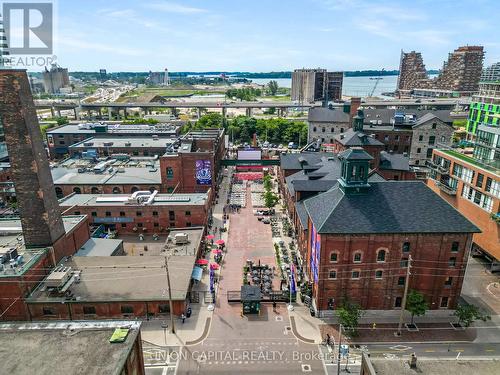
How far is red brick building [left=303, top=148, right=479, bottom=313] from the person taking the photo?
44531mm

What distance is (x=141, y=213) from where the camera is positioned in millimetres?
71188

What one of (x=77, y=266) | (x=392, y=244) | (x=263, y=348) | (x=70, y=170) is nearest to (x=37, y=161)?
(x=77, y=266)

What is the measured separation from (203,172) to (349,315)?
2076 inches

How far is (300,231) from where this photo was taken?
62.6 m

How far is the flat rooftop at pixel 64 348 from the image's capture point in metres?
25.4

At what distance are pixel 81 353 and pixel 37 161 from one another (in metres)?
29.0

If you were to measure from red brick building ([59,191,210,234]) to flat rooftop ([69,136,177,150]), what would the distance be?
4676 centimetres

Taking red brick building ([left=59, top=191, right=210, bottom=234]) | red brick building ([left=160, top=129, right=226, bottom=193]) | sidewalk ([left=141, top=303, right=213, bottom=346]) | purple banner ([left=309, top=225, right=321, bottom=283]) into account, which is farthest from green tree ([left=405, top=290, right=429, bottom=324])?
red brick building ([left=160, top=129, right=226, bottom=193])

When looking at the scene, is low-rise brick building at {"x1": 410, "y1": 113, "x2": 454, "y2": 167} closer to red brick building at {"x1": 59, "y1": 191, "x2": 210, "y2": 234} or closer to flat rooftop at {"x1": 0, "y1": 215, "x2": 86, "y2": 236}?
red brick building at {"x1": 59, "y1": 191, "x2": 210, "y2": 234}

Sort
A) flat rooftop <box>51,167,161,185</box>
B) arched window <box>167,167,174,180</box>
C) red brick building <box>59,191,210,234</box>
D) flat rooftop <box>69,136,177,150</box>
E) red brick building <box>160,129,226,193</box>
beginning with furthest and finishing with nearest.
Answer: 1. flat rooftop <box>69,136,177,150</box>
2. flat rooftop <box>51,167,161,185</box>
3. arched window <box>167,167,174,180</box>
4. red brick building <box>160,129,226,193</box>
5. red brick building <box>59,191,210,234</box>

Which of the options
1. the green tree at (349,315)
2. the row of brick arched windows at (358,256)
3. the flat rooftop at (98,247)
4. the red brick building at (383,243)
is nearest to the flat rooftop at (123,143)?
the flat rooftop at (98,247)

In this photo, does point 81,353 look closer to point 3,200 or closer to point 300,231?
point 300,231

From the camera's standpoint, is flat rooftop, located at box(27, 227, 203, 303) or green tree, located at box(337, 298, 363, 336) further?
flat rooftop, located at box(27, 227, 203, 303)

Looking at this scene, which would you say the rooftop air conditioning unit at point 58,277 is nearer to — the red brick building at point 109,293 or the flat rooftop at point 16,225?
the red brick building at point 109,293
